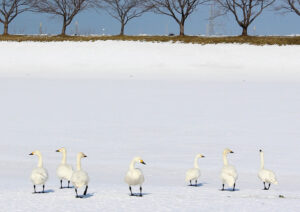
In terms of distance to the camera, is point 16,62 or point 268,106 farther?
point 16,62

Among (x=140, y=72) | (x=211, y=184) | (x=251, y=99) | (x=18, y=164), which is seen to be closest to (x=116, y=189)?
(x=211, y=184)

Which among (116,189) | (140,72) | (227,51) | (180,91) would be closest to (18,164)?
(116,189)

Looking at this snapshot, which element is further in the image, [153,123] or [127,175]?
[153,123]

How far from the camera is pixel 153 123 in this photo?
20484 mm

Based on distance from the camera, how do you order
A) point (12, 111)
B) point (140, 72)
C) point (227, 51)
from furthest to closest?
point (227, 51) → point (140, 72) → point (12, 111)

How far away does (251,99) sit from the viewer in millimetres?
26656

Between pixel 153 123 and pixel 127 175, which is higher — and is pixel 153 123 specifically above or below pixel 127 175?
below

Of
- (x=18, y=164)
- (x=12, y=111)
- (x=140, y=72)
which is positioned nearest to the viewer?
(x=18, y=164)

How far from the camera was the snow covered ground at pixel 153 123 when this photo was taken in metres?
10.8

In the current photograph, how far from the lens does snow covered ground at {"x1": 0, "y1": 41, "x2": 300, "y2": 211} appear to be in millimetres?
10836

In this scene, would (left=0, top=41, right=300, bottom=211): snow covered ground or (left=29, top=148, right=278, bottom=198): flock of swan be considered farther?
(left=0, top=41, right=300, bottom=211): snow covered ground

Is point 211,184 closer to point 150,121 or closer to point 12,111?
point 150,121

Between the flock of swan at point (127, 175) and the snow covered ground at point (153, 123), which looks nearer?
the flock of swan at point (127, 175)

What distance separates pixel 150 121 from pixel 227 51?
81.2ft
